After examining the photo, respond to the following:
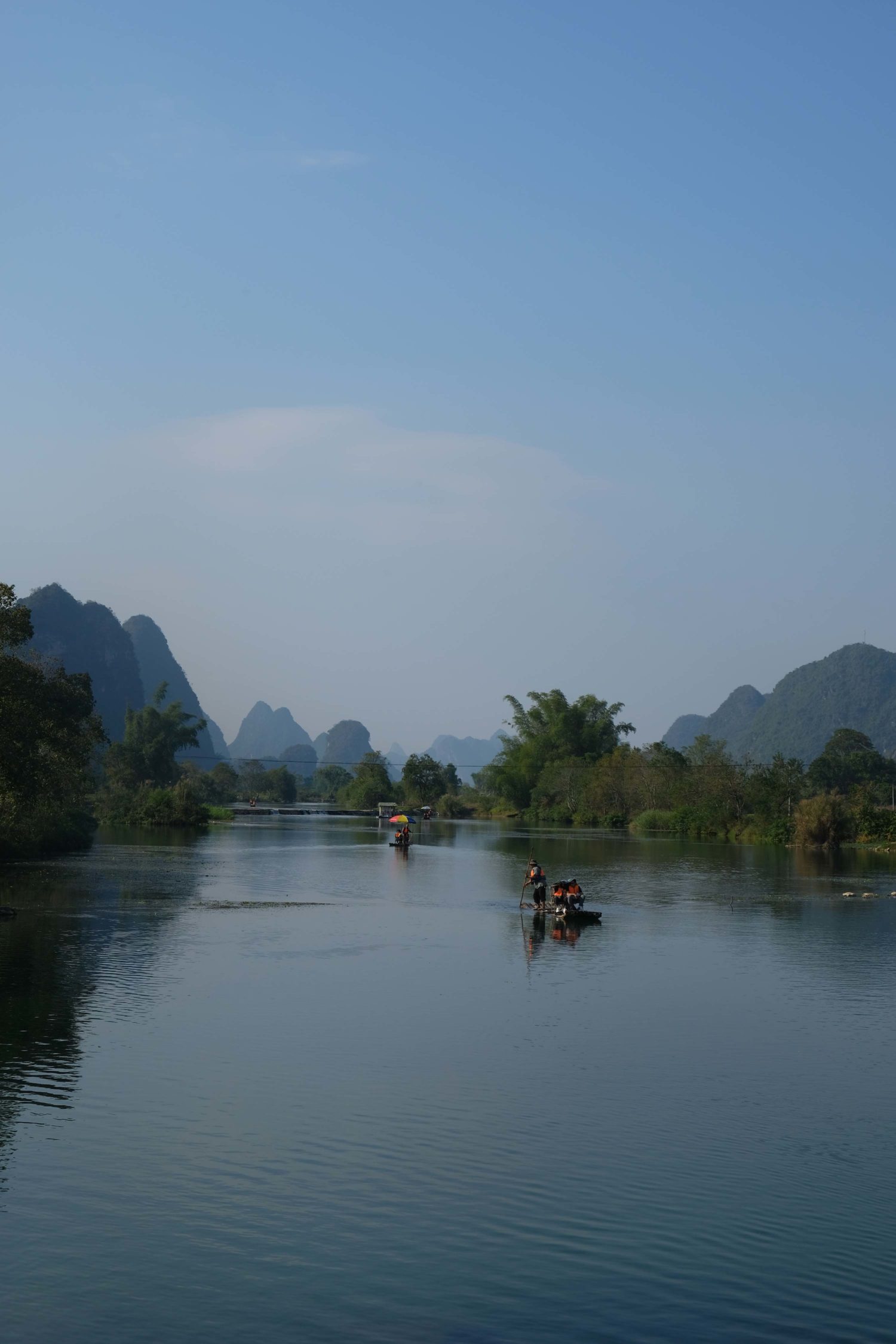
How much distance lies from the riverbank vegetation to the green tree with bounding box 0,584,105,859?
167 feet

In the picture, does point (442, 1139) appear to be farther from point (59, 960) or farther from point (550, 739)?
point (550, 739)

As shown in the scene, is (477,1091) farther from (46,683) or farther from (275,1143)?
(46,683)

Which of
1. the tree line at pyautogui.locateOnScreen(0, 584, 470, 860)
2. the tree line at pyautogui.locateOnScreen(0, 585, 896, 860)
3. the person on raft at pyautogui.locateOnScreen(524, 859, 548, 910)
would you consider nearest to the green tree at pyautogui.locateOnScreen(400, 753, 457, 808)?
the tree line at pyautogui.locateOnScreen(0, 585, 896, 860)

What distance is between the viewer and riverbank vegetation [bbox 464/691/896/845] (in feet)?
273

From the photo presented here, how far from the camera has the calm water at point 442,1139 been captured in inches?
418

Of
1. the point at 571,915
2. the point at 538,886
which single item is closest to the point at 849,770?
the point at 538,886

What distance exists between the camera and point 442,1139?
1506cm

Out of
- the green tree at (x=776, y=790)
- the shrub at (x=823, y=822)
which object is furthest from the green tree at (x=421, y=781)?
the shrub at (x=823, y=822)

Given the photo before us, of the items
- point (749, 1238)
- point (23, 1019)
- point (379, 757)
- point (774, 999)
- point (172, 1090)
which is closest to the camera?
point (749, 1238)

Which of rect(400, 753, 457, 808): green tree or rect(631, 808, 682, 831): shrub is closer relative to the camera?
rect(631, 808, 682, 831): shrub

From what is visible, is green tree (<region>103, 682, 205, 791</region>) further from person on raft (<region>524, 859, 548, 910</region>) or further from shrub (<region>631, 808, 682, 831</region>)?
person on raft (<region>524, 859, 548, 910</region>)

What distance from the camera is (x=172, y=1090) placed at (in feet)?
Result: 55.4

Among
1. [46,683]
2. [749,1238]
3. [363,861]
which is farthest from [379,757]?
[749,1238]

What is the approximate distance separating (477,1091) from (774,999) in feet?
33.8
